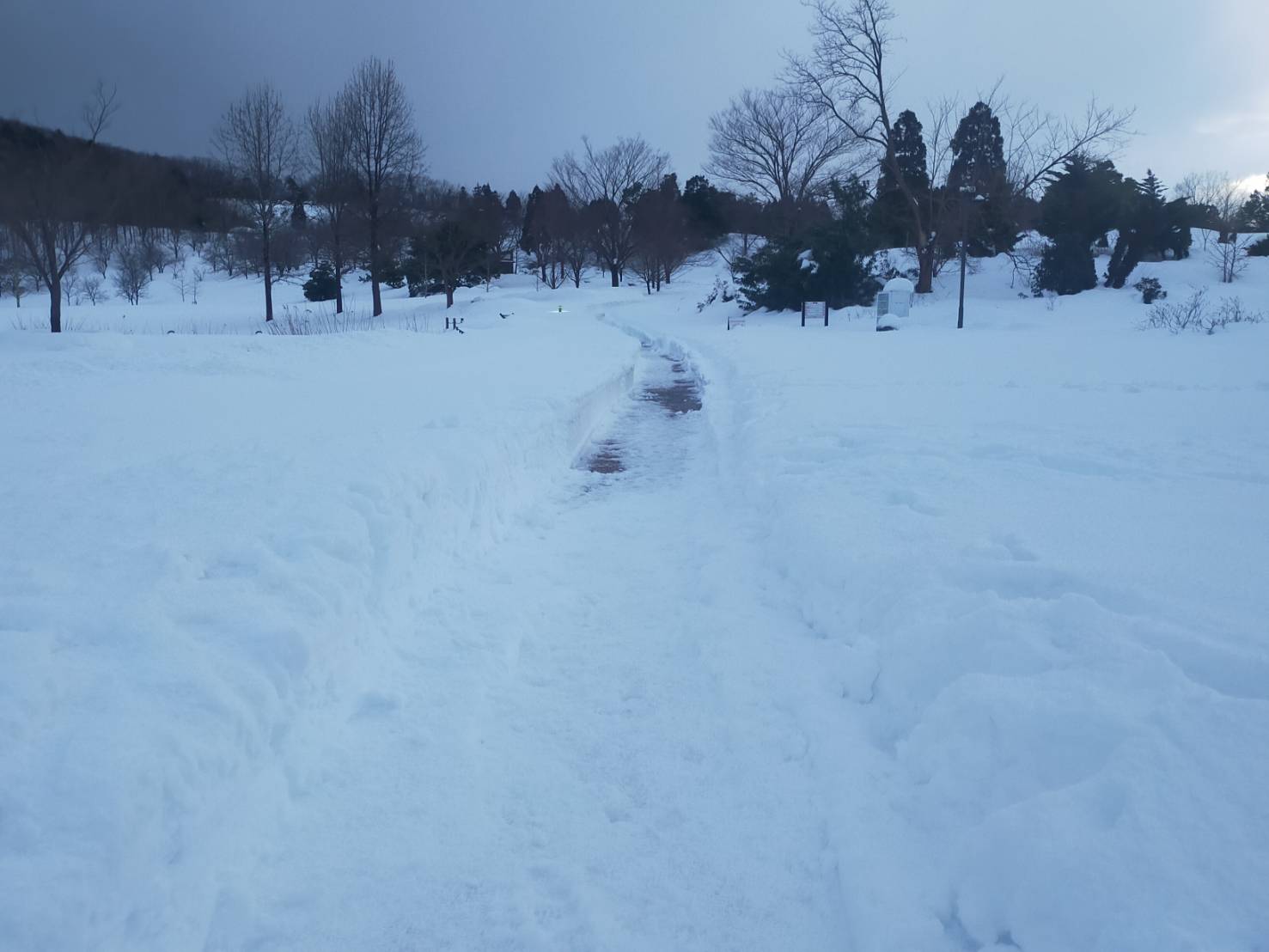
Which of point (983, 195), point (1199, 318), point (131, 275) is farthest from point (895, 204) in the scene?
point (131, 275)

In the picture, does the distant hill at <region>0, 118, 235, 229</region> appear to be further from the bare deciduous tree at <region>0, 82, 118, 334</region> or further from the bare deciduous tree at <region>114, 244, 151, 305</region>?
the bare deciduous tree at <region>114, 244, 151, 305</region>

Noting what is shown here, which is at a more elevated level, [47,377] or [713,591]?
[47,377]

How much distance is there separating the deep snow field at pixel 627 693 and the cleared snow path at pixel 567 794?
0.02 metres

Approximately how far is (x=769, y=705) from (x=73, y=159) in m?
31.7

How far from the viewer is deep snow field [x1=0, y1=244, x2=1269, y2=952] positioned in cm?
267

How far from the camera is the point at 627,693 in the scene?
14.1ft

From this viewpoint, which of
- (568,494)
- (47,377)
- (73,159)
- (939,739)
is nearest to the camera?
(939,739)

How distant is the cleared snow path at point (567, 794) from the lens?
2826mm

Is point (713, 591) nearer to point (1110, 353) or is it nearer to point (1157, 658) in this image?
point (1157, 658)

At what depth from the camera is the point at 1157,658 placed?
3.39m

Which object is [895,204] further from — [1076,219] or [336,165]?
[336,165]

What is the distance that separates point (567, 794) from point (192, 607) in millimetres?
2023

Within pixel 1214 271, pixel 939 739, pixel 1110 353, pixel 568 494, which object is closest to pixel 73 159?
pixel 568 494

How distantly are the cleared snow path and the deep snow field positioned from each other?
2 centimetres
